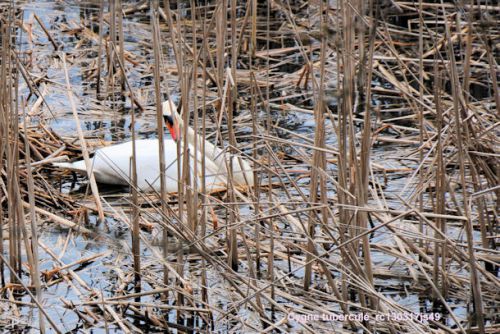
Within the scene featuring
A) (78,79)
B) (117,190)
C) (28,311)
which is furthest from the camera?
(78,79)

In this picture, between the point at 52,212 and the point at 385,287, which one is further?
the point at 52,212

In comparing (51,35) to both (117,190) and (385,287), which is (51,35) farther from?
(385,287)

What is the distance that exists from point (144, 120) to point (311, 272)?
293 cm

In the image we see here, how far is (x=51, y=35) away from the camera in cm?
830

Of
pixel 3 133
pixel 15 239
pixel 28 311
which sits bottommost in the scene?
pixel 28 311

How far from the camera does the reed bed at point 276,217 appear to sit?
3.24 metres

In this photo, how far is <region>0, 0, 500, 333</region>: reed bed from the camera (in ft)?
10.6

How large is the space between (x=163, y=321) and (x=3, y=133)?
989mm

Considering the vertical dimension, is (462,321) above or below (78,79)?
below

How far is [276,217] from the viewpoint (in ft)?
12.5

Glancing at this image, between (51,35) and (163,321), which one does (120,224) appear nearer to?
(163,321)

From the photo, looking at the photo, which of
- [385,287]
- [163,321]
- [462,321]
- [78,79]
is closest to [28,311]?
[163,321]

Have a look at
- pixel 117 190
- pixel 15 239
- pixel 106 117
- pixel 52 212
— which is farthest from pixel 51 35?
pixel 15 239

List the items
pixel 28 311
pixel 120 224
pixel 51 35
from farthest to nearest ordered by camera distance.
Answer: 1. pixel 51 35
2. pixel 120 224
3. pixel 28 311
